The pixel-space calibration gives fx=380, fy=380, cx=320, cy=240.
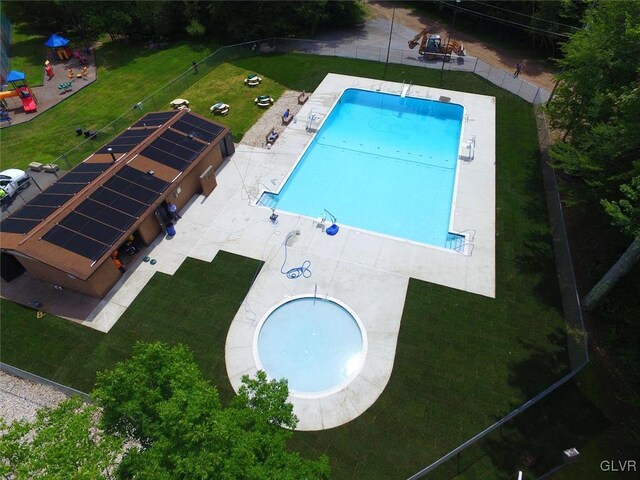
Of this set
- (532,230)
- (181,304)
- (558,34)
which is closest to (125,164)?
(181,304)

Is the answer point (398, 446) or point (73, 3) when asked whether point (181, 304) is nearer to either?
point (398, 446)

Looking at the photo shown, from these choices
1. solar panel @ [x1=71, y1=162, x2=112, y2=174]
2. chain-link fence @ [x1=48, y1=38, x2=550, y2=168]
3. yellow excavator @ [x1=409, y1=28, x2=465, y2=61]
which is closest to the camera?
solar panel @ [x1=71, y1=162, x2=112, y2=174]

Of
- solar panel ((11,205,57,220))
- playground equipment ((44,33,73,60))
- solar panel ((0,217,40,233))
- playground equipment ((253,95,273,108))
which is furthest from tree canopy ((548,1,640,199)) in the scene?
playground equipment ((44,33,73,60))

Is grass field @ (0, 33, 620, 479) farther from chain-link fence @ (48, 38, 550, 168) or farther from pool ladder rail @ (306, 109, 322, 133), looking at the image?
chain-link fence @ (48, 38, 550, 168)

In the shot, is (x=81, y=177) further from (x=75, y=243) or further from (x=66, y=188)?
(x=75, y=243)

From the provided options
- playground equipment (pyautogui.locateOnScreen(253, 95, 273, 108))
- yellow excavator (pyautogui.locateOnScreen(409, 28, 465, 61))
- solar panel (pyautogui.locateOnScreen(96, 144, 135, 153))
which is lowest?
playground equipment (pyautogui.locateOnScreen(253, 95, 273, 108))
